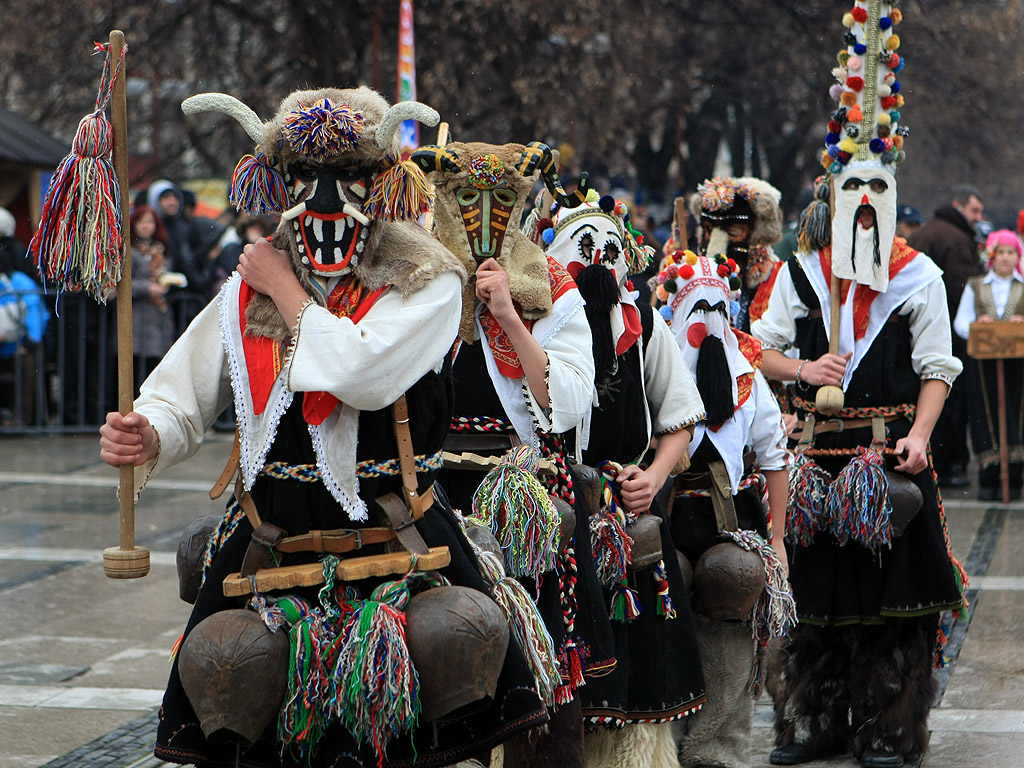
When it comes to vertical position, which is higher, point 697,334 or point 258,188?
point 258,188

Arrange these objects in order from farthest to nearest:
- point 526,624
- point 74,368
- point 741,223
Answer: point 74,368 < point 741,223 < point 526,624

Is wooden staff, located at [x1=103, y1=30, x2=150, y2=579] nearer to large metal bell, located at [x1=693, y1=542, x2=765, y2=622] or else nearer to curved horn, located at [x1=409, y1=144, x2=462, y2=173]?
curved horn, located at [x1=409, y1=144, x2=462, y2=173]

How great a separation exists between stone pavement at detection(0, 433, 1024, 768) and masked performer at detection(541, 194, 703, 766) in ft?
3.17

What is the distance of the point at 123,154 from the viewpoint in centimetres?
321

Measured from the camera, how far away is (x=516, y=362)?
390 cm

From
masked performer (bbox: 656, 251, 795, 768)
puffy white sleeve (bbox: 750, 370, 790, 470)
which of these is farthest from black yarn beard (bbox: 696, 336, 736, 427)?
puffy white sleeve (bbox: 750, 370, 790, 470)

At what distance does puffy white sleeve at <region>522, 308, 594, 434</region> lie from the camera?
3.78m

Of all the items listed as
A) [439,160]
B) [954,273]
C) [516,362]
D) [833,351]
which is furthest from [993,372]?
A: [439,160]

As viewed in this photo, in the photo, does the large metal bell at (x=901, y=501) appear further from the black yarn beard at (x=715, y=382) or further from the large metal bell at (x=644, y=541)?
the large metal bell at (x=644, y=541)

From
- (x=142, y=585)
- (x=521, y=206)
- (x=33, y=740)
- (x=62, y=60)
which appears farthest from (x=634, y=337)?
(x=62, y=60)

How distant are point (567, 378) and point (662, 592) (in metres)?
0.87

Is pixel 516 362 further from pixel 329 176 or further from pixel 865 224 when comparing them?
pixel 865 224

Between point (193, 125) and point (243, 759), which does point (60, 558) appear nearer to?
point (243, 759)

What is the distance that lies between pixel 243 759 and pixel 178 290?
997 centimetres
